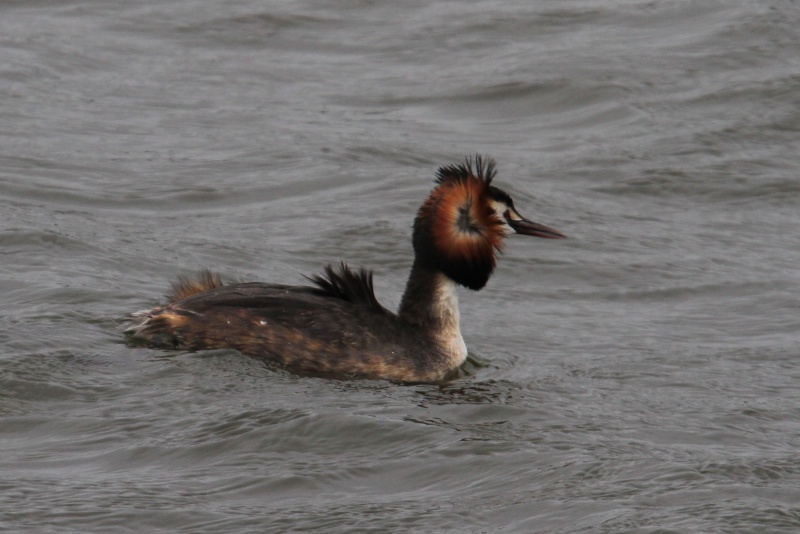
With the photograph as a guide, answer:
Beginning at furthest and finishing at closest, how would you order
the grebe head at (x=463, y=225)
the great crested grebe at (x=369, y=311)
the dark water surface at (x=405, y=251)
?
the grebe head at (x=463, y=225)
the great crested grebe at (x=369, y=311)
the dark water surface at (x=405, y=251)

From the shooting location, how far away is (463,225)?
948cm

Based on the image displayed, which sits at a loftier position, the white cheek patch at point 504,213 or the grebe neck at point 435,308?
the white cheek patch at point 504,213

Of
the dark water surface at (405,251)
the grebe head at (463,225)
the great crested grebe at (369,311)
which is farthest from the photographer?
the grebe head at (463,225)

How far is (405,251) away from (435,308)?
2.79 metres

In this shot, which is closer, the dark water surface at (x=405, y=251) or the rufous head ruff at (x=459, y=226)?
the dark water surface at (x=405, y=251)

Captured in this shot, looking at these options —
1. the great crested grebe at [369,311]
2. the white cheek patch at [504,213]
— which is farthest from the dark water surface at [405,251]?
the white cheek patch at [504,213]

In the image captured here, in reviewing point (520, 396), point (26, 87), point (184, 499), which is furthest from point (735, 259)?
point (26, 87)

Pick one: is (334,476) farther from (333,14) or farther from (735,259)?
(333,14)

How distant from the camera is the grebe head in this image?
9.44 m

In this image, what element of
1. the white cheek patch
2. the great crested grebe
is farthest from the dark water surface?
the white cheek patch

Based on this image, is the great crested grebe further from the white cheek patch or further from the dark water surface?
the dark water surface

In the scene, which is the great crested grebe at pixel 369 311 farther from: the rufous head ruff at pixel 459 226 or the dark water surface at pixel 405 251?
the dark water surface at pixel 405 251

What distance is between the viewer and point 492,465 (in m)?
7.84

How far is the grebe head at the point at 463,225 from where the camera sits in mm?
9438
